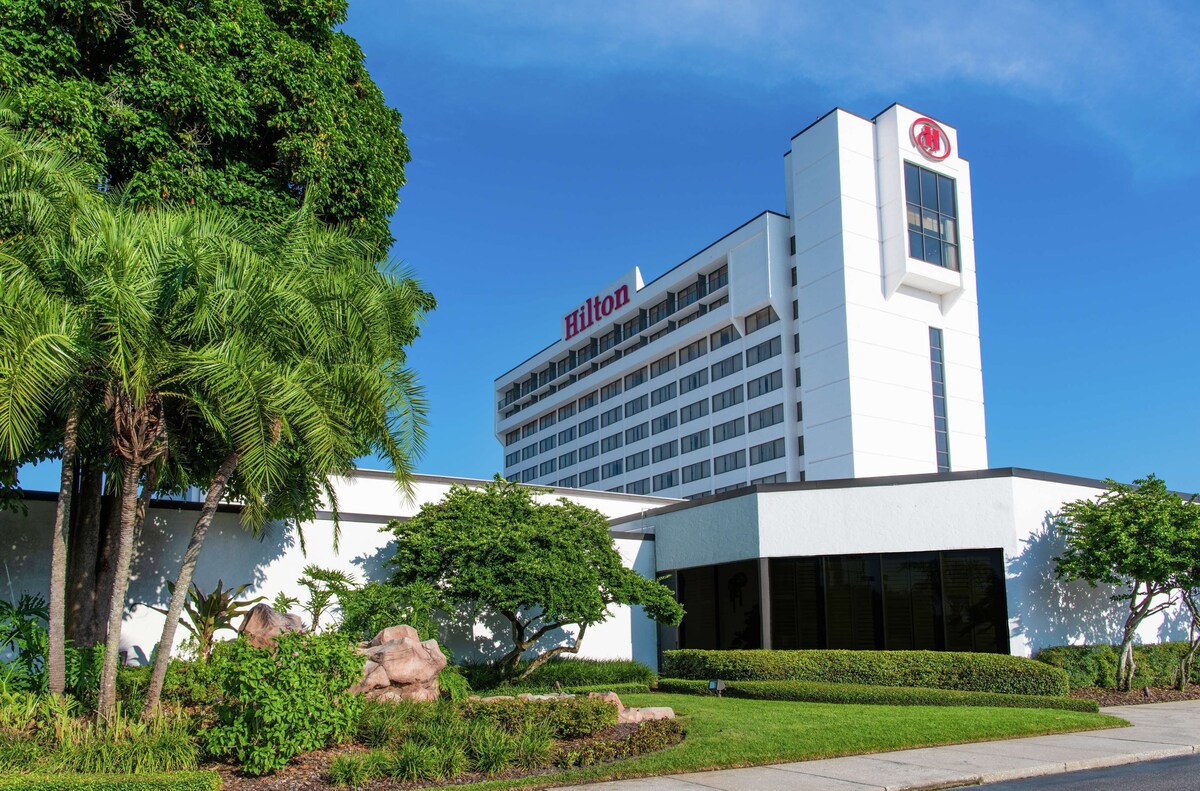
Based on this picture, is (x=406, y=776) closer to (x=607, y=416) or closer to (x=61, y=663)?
(x=61, y=663)

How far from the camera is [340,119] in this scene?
866 inches

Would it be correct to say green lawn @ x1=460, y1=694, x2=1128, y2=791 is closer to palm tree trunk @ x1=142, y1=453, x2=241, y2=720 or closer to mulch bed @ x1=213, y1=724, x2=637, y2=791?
mulch bed @ x1=213, y1=724, x2=637, y2=791

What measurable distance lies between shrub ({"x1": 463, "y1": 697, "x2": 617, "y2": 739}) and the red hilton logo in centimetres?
5588

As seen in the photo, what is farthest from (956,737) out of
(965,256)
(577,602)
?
(965,256)

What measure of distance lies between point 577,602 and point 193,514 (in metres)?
9.03

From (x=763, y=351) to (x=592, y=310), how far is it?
2467cm

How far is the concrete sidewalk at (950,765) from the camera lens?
35.6ft

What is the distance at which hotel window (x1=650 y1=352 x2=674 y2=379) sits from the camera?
255 ft

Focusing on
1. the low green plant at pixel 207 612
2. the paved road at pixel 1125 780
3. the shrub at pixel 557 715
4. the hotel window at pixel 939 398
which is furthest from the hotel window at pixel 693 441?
the paved road at pixel 1125 780

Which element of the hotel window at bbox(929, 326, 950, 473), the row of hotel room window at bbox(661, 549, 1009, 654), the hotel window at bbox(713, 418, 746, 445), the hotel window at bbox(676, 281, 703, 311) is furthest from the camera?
the hotel window at bbox(676, 281, 703, 311)

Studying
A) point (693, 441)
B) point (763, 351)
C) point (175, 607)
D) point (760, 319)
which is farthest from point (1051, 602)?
point (693, 441)

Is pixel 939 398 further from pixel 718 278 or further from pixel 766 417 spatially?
pixel 718 278

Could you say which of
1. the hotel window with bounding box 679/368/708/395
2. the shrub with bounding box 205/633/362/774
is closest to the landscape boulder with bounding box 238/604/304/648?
the shrub with bounding box 205/633/362/774

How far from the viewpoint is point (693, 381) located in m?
74.4
